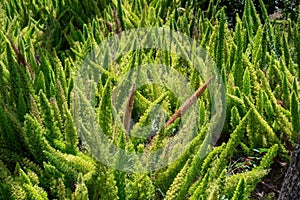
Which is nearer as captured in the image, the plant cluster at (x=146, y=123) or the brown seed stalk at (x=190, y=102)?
the plant cluster at (x=146, y=123)

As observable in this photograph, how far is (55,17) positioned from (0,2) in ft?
1.53

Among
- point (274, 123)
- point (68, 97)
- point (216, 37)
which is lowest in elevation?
point (274, 123)

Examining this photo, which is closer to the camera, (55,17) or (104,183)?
(104,183)

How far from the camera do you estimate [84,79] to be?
1.71 meters

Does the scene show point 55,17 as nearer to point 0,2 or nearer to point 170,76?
point 0,2

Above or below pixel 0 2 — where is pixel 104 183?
below

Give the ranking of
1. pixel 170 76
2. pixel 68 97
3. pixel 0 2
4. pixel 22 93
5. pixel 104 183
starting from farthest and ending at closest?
pixel 0 2, pixel 170 76, pixel 68 97, pixel 22 93, pixel 104 183

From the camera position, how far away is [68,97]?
5.32 ft

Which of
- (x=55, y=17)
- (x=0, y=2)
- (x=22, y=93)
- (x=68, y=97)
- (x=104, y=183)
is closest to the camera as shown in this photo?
(x=104, y=183)

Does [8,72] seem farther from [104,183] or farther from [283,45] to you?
[283,45]

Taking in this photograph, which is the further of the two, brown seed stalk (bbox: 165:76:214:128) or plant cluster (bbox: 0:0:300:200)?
brown seed stalk (bbox: 165:76:214:128)

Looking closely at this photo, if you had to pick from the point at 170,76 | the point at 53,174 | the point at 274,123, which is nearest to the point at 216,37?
the point at 170,76

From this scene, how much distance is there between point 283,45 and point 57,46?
111 cm

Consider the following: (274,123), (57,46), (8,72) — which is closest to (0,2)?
(57,46)
